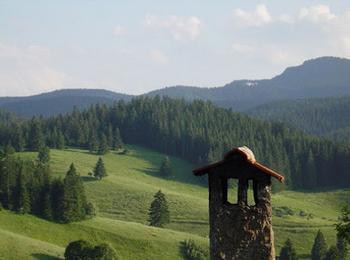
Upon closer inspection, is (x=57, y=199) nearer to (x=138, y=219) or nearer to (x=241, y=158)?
(x=138, y=219)

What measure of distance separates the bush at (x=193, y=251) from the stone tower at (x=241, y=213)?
261 ft

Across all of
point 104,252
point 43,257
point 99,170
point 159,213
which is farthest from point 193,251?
point 99,170

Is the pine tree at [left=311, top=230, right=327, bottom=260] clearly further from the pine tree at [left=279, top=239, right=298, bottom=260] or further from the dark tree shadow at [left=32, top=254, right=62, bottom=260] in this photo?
the dark tree shadow at [left=32, top=254, right=62, bottom=260]

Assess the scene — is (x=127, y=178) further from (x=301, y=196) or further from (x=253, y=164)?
(x=253, y=164)

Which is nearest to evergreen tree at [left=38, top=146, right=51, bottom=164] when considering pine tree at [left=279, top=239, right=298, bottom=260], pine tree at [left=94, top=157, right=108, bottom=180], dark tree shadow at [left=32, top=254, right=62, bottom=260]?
pine tree at [left=94, top=157, right=108, bottom=180]

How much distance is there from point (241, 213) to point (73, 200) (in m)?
99.5

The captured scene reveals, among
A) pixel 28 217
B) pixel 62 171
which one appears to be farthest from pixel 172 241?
pixel 62 171

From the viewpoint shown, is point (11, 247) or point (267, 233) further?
point (11, 247)

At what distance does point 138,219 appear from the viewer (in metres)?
131

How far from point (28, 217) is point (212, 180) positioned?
9619cm

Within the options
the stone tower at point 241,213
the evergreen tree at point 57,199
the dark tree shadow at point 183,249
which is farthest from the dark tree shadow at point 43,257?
the stone tower at point 241,213

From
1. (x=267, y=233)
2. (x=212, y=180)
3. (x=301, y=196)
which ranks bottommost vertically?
(x=301, y=196)

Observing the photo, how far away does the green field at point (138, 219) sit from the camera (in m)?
93.8

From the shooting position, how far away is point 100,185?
154 metres
